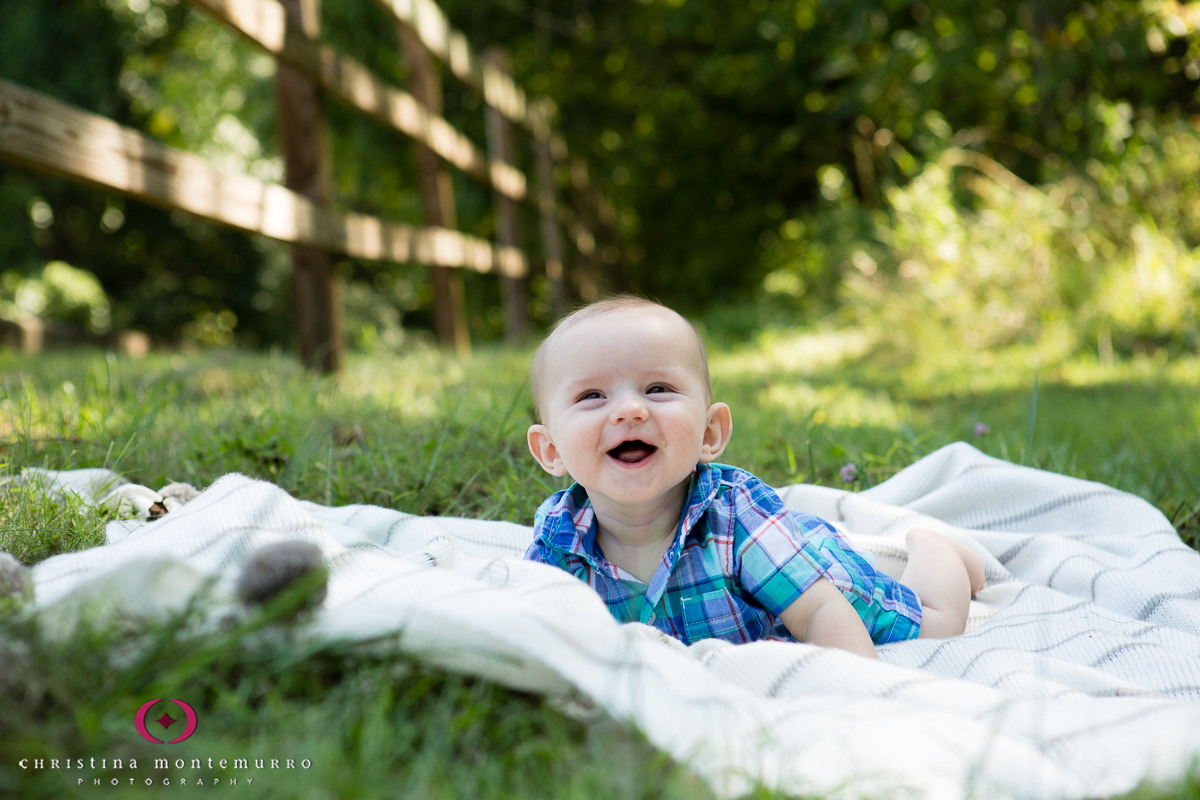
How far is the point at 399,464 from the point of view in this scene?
87.5 inches

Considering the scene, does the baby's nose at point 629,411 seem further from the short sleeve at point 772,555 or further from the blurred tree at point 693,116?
the blurred tree at point 693,116

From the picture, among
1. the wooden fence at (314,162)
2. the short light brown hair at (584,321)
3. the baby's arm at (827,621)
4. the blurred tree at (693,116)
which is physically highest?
the blurred tree at (693,116)

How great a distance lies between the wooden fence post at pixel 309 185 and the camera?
3.62 meters

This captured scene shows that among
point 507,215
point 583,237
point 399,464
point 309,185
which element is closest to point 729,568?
point 399,464

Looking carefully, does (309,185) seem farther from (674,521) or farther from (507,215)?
(507,215)

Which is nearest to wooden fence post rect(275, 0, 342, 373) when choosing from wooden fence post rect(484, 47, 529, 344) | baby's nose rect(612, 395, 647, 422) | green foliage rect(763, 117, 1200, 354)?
baby's nose rect(612, 395, 647, 422)

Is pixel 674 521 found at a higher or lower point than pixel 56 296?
lower

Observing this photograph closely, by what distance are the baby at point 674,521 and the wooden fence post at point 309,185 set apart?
2.28 metres

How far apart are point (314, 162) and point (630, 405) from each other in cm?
272

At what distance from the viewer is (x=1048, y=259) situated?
5.50m

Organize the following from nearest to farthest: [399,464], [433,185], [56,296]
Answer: [399,464] → [433,185] → [56,296]

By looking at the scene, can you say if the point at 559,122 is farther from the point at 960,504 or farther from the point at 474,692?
the point at 474,692

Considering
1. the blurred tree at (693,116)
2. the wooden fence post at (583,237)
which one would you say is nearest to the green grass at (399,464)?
the blurred tree at (693,116)

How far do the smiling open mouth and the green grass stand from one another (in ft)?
1.70
